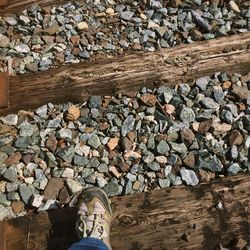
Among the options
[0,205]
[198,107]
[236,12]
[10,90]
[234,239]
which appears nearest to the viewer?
[234,239]

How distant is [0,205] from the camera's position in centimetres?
279

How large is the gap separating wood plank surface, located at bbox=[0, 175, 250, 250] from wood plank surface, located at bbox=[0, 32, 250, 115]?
32.9 inches

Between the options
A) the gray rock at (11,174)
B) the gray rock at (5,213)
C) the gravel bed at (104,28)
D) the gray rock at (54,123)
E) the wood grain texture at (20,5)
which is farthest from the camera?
the wood grain texture at (20,5)

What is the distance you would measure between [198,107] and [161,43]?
0.61 metres

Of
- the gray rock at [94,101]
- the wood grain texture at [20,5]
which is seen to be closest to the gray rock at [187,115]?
the gray rock at [94,101]

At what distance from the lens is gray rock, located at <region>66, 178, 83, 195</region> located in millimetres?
2799

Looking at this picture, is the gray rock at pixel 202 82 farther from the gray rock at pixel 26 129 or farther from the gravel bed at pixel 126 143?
the gray rock at pixel 26 129

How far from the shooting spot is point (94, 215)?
2670 millimetres

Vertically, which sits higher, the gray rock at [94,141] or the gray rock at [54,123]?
the gray rock at [54,123]

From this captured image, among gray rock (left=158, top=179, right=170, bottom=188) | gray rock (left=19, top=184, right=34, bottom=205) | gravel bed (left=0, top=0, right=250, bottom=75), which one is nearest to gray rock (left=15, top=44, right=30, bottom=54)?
gravel bed (left=0, top=0, right=250, bottom=75)

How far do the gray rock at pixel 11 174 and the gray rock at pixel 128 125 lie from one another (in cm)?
69

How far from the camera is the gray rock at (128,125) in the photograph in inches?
119

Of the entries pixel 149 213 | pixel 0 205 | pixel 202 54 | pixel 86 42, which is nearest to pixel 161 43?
pixel 202 54

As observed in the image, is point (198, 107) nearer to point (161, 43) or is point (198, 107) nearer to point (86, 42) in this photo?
point (161, 43)
